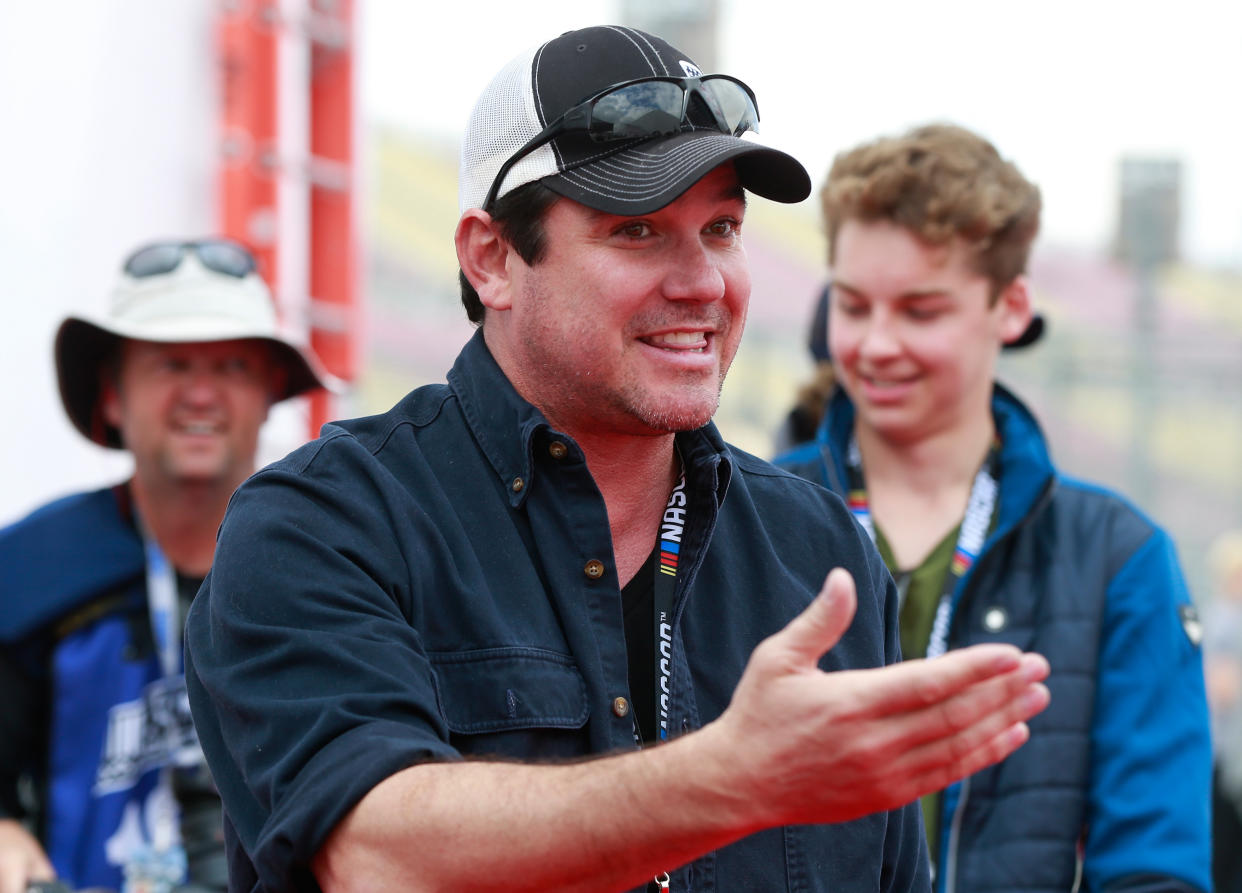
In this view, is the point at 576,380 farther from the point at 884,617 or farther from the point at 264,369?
the point at 264,369

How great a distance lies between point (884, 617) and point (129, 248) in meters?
3.03

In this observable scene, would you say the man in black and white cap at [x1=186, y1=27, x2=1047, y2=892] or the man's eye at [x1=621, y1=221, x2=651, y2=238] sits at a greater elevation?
the man's eye at [x1=621, y1=221, x2=651, y2=238]

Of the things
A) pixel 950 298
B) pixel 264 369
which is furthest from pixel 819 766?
pixel 264 369

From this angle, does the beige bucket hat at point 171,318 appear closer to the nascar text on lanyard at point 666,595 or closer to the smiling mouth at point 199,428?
the smiling mouth at point 199,428

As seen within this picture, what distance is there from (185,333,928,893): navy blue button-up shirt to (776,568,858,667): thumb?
1.54ft

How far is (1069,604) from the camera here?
10.5 ft

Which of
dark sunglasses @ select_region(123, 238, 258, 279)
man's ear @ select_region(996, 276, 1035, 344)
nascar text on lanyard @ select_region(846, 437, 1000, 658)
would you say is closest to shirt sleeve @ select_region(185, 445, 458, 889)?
nascar text on lanyard @ select_region(846, 437, 1000, 658)

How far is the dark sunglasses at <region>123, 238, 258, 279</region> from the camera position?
4.05 m

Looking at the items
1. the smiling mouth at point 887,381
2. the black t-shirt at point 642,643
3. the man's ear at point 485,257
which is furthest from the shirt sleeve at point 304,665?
the smiling mouth at point 887,381

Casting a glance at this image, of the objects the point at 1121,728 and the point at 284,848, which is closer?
the point at 284,848

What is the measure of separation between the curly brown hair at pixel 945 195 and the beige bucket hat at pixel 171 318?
1.44 metres

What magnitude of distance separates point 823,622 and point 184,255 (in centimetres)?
293

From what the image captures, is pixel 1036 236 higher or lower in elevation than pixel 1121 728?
higher

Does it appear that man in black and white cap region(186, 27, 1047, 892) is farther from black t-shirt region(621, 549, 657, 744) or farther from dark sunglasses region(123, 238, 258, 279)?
dark sunglasses region(123, 238, 258, 279)
